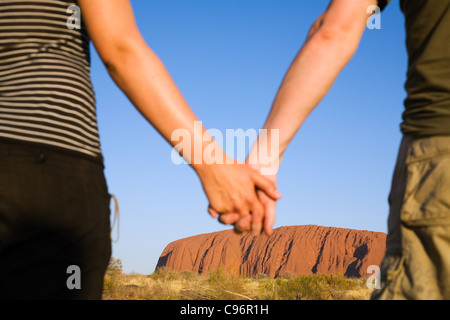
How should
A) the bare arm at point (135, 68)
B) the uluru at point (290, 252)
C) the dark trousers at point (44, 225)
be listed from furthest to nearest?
1. the uluru at point (290, 252)
2. the bare arm at point (135, 68)
3. the dark trousers at point (44, 225)

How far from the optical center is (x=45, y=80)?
58.4 inches

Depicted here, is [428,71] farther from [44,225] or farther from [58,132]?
[44,225]

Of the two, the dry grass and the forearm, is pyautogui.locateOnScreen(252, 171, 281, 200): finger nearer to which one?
the forearm

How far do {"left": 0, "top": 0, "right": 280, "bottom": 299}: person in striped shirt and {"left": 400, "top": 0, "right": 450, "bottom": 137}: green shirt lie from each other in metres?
0.87

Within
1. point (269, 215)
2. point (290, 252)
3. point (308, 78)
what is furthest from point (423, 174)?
point (290, 252)

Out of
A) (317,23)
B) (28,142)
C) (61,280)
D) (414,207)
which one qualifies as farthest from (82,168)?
(317,23)

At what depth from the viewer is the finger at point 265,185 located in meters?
2.28

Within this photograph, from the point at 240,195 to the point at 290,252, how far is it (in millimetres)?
81235

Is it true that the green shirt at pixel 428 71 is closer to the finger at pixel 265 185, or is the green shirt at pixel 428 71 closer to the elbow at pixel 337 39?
the elbow at pixel 337 39

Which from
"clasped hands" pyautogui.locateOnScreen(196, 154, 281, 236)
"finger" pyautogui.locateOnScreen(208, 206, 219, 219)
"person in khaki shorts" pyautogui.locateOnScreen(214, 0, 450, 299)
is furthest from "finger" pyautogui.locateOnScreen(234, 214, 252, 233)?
"person in khaki shorts" pyautogui.locateOnScreen(214, 0, 450, 299)

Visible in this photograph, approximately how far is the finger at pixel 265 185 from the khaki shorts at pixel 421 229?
0.67m

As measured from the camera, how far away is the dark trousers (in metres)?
1.38

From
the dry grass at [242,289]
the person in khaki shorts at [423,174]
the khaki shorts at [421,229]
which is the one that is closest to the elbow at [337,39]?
the person in khaki shorts at [423,174]

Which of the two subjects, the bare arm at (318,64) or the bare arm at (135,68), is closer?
the bare arm at (135,68)
